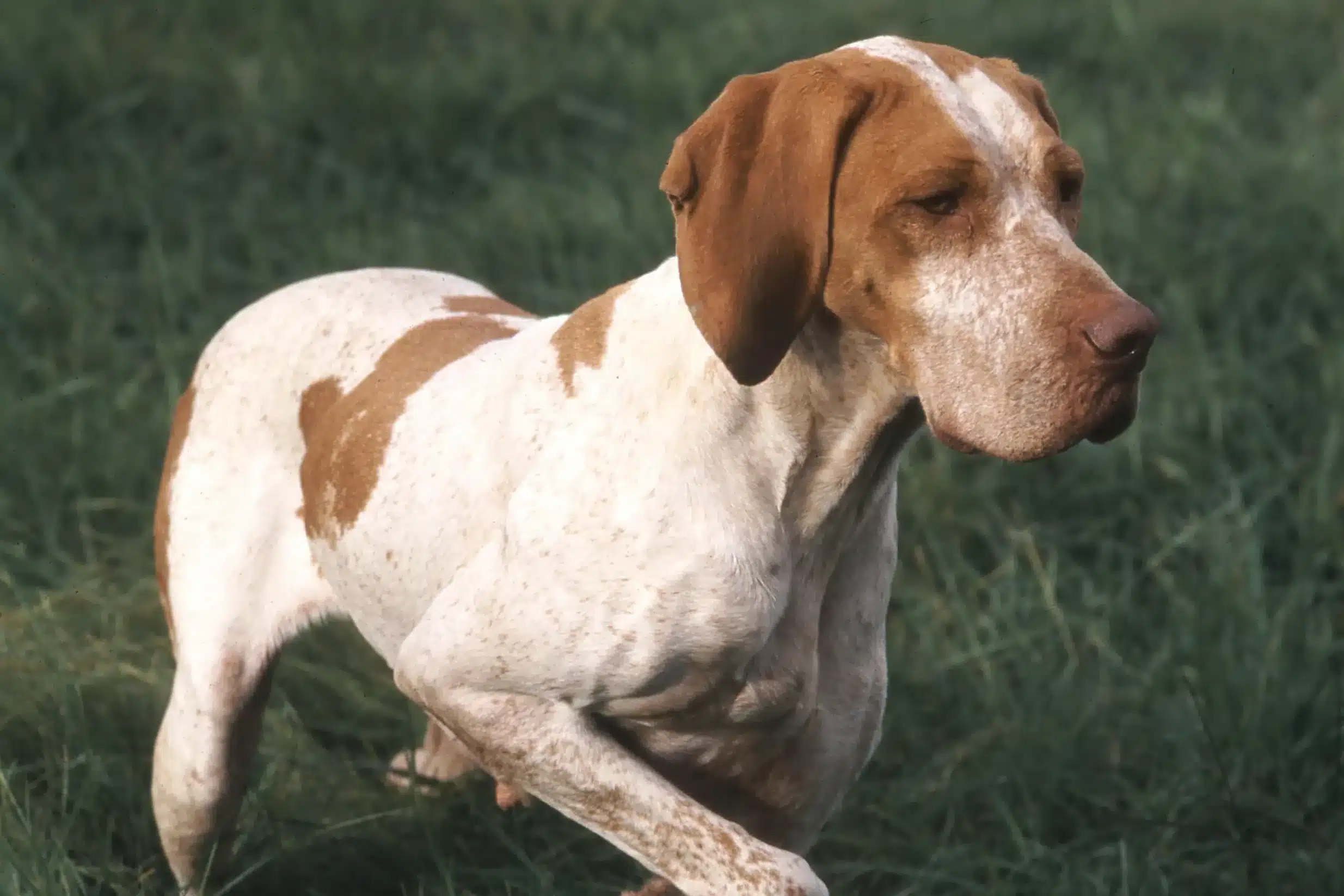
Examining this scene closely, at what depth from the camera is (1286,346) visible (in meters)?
5.26

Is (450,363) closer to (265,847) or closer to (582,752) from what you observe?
(582,752)

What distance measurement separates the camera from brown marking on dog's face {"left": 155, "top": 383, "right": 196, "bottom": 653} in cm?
339

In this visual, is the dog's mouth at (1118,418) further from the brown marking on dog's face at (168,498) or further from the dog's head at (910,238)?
the brown marking on dog's face at (168,498)

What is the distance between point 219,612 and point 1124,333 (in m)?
1.61

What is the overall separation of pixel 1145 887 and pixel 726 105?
1.68 m

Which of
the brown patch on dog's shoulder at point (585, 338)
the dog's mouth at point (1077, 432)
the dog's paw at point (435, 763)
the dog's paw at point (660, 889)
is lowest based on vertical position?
the dog's paw at point (435, 763)

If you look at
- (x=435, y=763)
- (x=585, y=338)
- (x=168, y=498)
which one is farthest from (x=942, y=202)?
(x=435, y=763)

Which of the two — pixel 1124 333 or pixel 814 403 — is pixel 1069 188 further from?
pixel 814 403

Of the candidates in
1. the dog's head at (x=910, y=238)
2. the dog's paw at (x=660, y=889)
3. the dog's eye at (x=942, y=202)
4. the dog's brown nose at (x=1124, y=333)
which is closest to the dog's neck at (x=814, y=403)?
the dog's head at (x=910, y=238)

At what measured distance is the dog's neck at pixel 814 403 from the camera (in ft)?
8.63

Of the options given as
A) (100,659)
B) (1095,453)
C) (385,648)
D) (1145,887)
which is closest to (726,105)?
(385,648)

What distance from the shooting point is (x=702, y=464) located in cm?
264

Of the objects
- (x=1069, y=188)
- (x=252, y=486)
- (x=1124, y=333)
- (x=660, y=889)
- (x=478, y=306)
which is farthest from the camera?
(x=478, y=306)

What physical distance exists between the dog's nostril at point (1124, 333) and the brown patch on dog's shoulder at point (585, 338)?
734 mm
